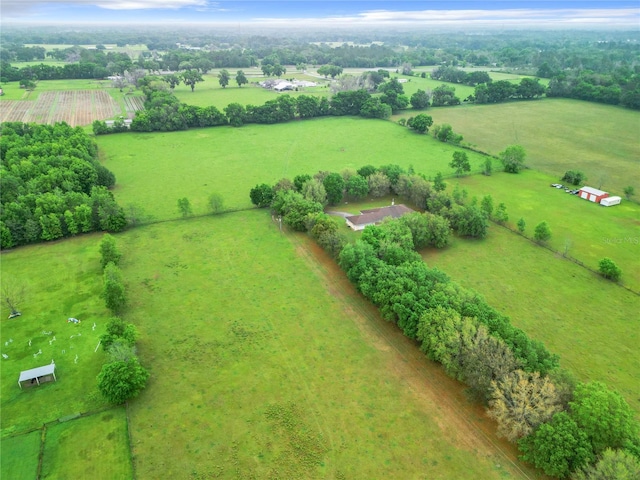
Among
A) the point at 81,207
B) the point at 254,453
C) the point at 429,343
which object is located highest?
the point at 81,207

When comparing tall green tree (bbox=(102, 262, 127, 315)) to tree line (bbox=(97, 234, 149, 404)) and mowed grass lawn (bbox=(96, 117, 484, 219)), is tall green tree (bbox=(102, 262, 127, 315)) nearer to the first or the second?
tree line (bbox=(97, 234, 149, 404))

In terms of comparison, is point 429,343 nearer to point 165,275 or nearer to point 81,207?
point 165,275

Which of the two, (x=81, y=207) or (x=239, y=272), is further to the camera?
(x=81, y=207)

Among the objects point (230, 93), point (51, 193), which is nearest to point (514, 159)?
point (51, 193)

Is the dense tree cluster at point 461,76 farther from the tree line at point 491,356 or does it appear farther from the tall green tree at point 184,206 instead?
the tall green tree at point 184,206

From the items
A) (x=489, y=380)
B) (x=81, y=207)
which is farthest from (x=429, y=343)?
(x=81, y=207)

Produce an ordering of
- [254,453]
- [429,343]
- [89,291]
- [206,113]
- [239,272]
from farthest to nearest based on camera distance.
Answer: [206,113]
[239,272]
[89,291]
[429,343]
[254,453]
